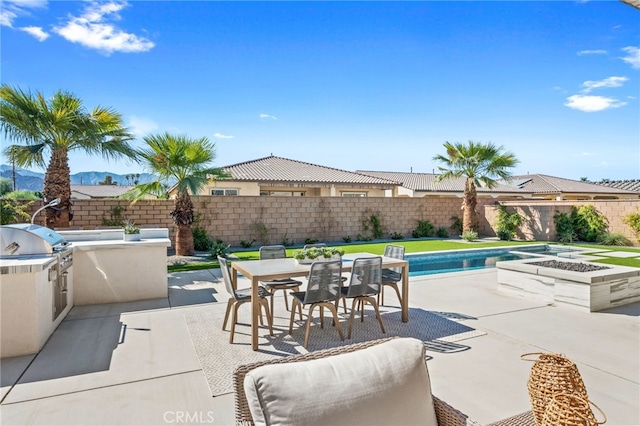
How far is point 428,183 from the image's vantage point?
31.4m

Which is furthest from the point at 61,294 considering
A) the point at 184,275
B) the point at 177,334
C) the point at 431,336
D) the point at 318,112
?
the point at 318,112

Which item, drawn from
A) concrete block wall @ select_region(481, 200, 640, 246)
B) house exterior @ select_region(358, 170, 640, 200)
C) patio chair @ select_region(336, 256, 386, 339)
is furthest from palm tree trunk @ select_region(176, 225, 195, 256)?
house exterior @ select_region(358, 170, 640, 200)

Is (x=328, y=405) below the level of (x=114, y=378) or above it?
above

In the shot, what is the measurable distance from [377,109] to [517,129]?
7270 mm

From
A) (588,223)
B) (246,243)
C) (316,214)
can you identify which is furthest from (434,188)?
(246,243)

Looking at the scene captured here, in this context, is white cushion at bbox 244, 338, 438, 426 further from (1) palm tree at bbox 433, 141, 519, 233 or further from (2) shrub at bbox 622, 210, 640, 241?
(2) shrub at bbox 622, 210, 640, 241

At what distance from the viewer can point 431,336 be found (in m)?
4.78

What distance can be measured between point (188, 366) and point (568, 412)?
361 cm

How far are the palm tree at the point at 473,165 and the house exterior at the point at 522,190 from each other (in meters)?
10.1

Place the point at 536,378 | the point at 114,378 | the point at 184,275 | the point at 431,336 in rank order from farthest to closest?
the point at 184,275 → the point at 431,336 → the point at 114,378 → the point at 536,378

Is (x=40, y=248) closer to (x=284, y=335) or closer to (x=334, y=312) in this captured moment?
(x=284, y=335)

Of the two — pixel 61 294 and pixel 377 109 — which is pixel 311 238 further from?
pixel 61 294

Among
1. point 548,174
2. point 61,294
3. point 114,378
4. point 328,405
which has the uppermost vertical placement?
point 548,174

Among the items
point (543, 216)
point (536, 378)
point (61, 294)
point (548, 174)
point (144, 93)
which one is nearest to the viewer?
point (536, 378)
